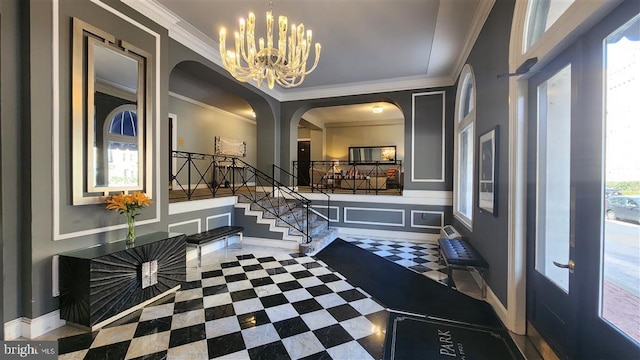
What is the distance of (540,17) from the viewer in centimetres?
184

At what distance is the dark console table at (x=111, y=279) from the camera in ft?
6.69

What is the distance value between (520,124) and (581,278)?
114cm

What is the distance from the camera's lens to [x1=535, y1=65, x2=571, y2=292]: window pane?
162cm

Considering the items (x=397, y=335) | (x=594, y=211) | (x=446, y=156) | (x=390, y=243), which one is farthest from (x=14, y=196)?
(x=446, y=156)

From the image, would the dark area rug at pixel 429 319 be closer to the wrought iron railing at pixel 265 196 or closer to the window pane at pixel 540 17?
the wrought iron railing at pixel 265 196

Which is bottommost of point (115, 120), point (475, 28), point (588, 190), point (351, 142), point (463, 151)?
point (588, 190)

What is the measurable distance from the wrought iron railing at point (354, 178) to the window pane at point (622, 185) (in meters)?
4.39

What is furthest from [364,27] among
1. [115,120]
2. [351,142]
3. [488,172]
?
[351,142]

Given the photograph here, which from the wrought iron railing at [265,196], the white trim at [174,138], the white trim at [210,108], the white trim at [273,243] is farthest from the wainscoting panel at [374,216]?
the white trim at [174,138]

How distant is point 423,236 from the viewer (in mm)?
5117

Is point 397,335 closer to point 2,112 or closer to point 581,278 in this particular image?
point 581,278

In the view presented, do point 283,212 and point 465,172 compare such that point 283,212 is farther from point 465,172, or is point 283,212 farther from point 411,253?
point 465,172

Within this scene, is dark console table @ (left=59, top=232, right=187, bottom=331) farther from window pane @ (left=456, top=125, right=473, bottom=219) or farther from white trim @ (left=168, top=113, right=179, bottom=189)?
window pane @ (left=456, top=125, right=473, bottom=219)

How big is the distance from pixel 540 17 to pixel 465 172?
8.64ft
